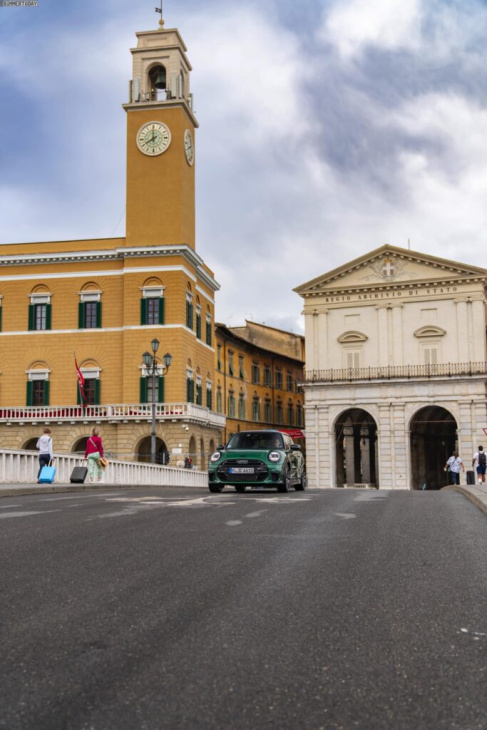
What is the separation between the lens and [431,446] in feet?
210

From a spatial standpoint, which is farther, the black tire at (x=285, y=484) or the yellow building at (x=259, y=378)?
the yellow building at (x=259, y=378)

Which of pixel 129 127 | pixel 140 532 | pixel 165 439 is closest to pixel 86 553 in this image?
pixel 140 532

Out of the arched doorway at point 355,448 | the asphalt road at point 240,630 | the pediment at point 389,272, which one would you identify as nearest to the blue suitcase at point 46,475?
the asphalt road at point 240,630

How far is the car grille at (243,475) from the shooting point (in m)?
20.7

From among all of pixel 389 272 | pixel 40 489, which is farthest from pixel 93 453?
pixel 389 272

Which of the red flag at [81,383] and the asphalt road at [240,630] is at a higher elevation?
the red flag at [81,383]

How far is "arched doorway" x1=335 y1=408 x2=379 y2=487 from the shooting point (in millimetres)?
59656

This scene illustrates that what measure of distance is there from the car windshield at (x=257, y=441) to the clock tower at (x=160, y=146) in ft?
107

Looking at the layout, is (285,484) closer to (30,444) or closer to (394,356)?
(30,444)

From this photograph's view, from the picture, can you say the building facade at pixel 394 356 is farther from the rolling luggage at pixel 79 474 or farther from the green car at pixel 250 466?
the green car at pixel 250 466

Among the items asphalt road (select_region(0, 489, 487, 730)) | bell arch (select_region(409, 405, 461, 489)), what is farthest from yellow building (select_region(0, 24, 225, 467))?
asphalt road (select_region(0, 489, 487, 730))

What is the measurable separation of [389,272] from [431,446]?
1442 centimetres

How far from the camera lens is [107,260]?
2133 inches

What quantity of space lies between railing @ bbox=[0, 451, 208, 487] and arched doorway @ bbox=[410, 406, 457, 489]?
23.2m
